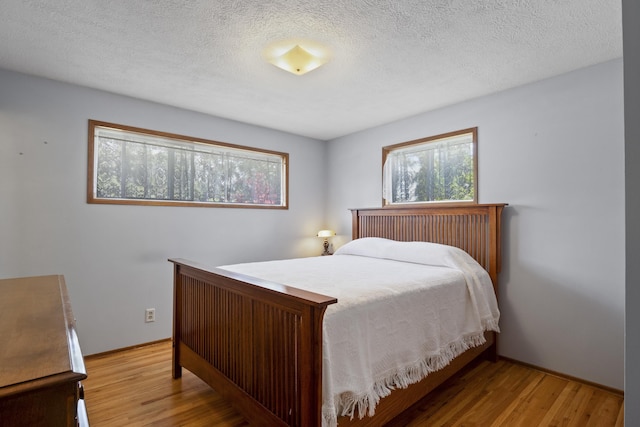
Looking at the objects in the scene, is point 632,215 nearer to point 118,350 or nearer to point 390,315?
point 390,315

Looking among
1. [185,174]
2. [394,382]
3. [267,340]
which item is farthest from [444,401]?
[185,174]

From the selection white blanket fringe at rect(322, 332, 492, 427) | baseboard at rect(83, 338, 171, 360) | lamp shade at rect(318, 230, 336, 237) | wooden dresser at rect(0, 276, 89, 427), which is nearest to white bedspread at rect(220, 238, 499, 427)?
white blanket fringe at rect(322, 332, 492, 427)

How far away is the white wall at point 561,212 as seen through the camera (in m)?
2.30

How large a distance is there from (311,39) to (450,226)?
7.00 ft

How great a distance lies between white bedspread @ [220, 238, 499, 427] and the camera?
4.81 feet

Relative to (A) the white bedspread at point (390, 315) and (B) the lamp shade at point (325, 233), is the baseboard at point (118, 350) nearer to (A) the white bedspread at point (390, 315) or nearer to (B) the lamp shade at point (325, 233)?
(A) the white bedspread at point (390, 315)

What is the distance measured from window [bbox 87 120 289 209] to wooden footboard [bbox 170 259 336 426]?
121cm

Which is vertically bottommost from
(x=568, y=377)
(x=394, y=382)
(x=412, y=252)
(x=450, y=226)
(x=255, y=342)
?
(x=568, y=377)

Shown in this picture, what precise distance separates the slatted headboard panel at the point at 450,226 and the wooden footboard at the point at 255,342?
2106 millimetres

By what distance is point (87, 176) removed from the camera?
9.25 feet

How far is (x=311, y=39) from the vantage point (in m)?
2.03

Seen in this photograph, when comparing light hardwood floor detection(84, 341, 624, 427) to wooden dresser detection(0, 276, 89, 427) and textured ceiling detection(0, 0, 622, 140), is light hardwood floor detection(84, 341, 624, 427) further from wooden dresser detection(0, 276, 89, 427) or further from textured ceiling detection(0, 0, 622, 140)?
textured ceiling detection(0, 0, 622, 140)

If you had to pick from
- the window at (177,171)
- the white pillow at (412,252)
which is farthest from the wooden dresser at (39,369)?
the white pillow at (412,252)

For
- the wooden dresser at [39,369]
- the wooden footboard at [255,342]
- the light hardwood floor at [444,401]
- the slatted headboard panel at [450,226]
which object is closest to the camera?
the wooden dresser at [39,369]
